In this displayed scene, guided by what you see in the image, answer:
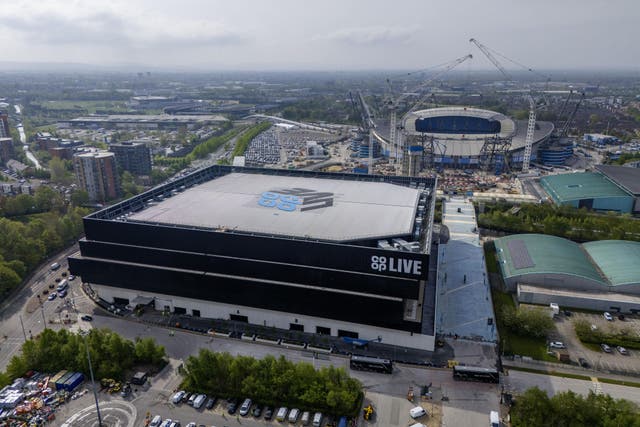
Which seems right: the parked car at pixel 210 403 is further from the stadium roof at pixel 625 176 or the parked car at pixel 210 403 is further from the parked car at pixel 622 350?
the stadium roof at pixel 625 176

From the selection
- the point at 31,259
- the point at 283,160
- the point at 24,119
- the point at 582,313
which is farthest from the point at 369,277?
the point at 24,119

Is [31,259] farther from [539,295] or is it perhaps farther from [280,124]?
[280,124]

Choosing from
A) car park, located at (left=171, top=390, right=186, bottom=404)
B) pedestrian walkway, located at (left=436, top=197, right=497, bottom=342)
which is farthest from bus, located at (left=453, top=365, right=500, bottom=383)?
car park, located at (left=171, top=390, right=186, bottom=404)

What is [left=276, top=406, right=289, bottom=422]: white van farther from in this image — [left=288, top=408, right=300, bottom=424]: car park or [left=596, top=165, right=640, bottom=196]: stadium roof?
[left=596, top=165, right=640, bottom=196]: stadium roof

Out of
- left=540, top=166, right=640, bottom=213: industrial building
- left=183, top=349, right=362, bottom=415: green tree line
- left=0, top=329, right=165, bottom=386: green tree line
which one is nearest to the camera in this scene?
left=183, top=349, right=362, bottom=415: green tree line

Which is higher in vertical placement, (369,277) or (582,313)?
(369,277)

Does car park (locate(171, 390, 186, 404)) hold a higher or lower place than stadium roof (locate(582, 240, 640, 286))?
lower

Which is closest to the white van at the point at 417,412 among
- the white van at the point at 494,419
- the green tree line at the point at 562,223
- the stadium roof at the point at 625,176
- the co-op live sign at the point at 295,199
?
the white van at the point at 494,419
